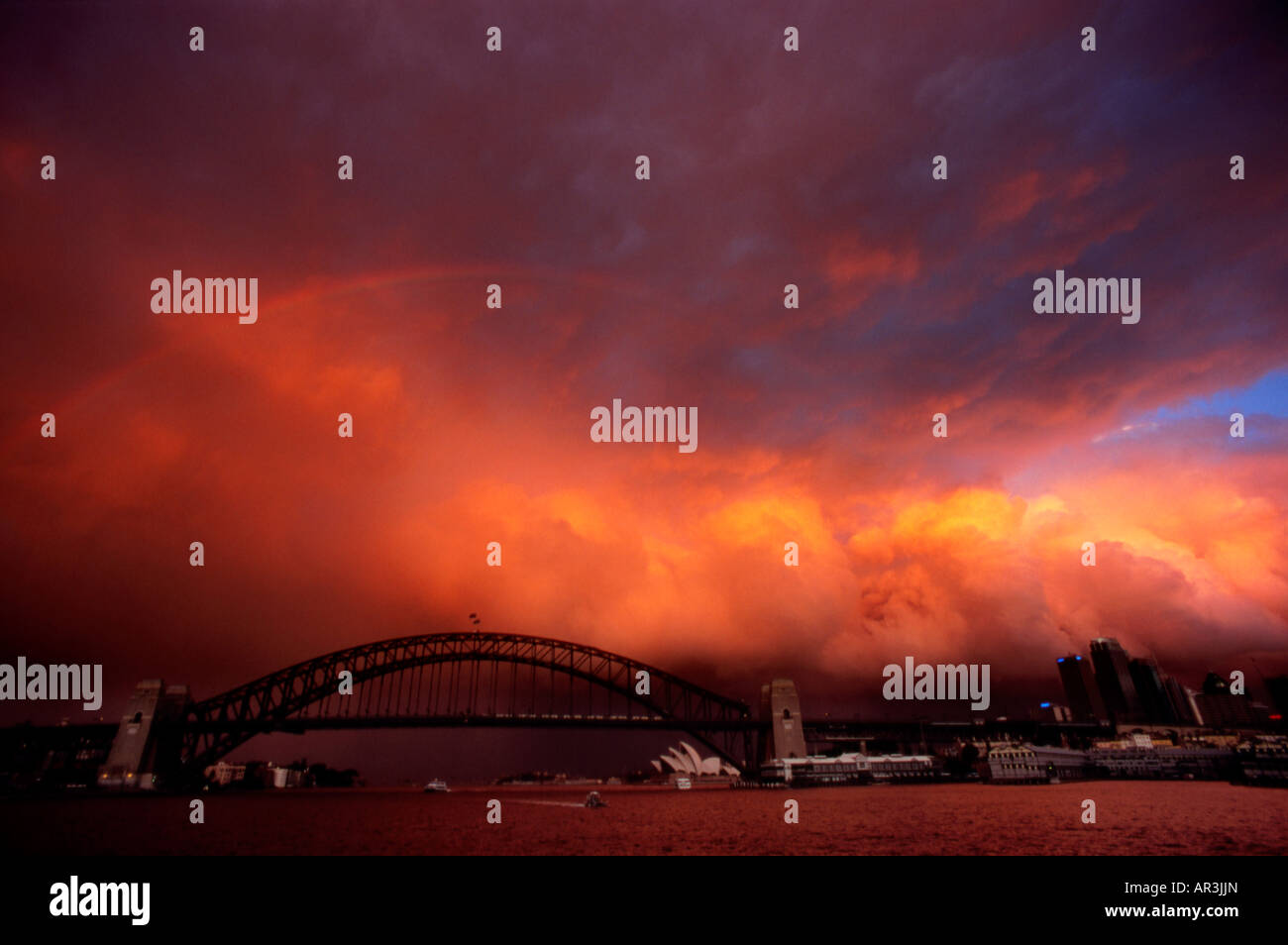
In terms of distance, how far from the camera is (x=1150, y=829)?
34.4 metres
